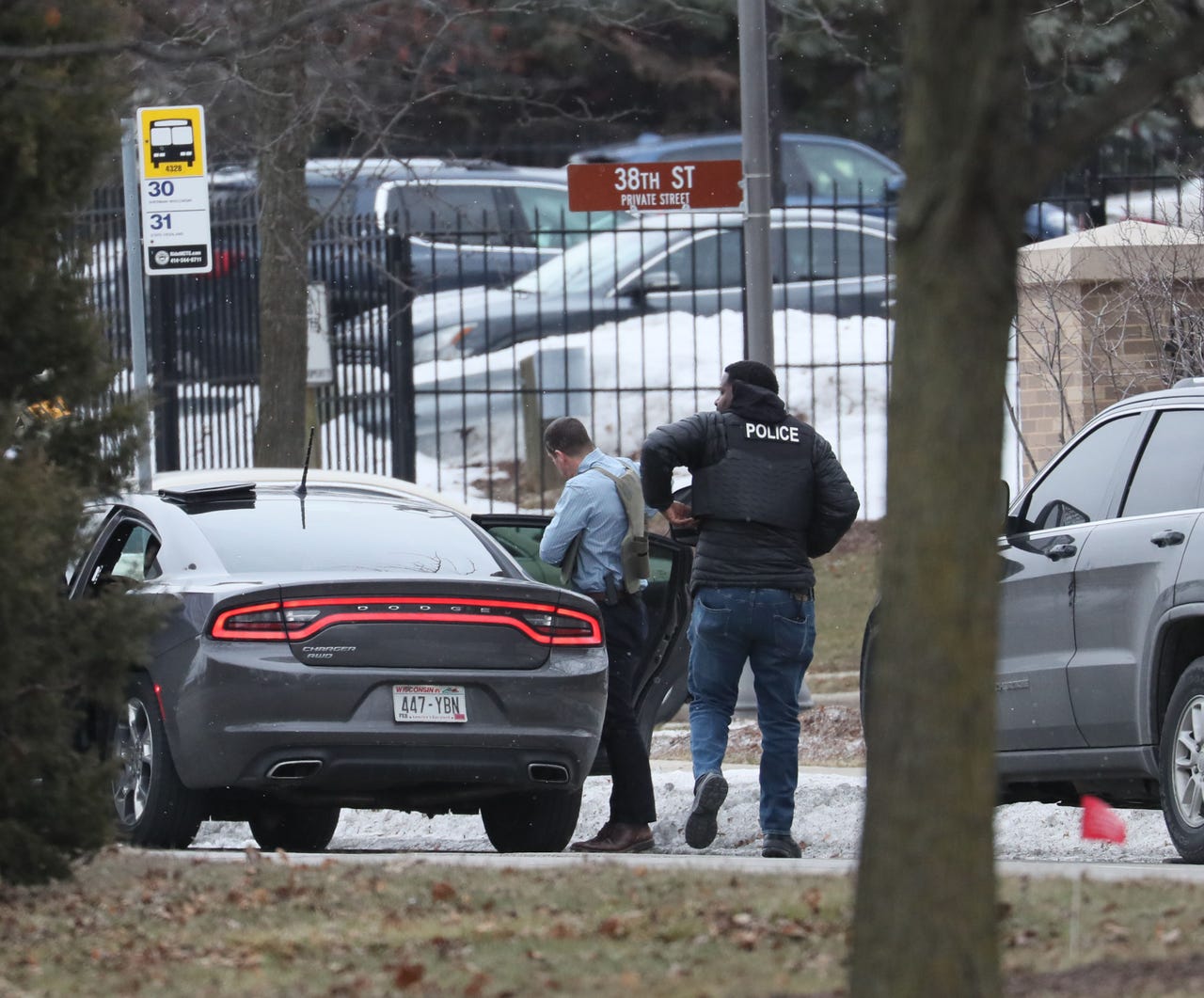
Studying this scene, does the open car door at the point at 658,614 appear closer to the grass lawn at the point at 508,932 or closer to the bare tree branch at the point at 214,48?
the grass lawn at the point at 508,932

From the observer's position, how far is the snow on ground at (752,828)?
932cm

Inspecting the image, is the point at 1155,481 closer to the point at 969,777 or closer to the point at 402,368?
the point at 969,777

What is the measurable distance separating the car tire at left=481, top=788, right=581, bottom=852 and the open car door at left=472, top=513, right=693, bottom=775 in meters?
0.41

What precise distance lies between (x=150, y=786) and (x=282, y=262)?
8.34m

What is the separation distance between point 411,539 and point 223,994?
12.5 feet

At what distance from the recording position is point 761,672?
877 cm

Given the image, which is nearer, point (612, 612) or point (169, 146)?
point (612, 612)

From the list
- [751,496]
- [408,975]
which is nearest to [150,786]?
[751,496]

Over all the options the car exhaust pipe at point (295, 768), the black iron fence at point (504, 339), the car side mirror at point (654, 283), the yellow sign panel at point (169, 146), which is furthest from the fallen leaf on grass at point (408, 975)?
the car side mirror at point (654, 283)

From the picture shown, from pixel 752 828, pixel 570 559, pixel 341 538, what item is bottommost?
pixel 752 828

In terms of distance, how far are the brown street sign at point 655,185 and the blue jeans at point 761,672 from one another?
364 cm

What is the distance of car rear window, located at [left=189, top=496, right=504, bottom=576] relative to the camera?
8297 mm

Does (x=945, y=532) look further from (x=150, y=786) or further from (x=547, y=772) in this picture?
(x=150, y=786)

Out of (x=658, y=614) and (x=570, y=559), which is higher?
(x=570, y=559)
